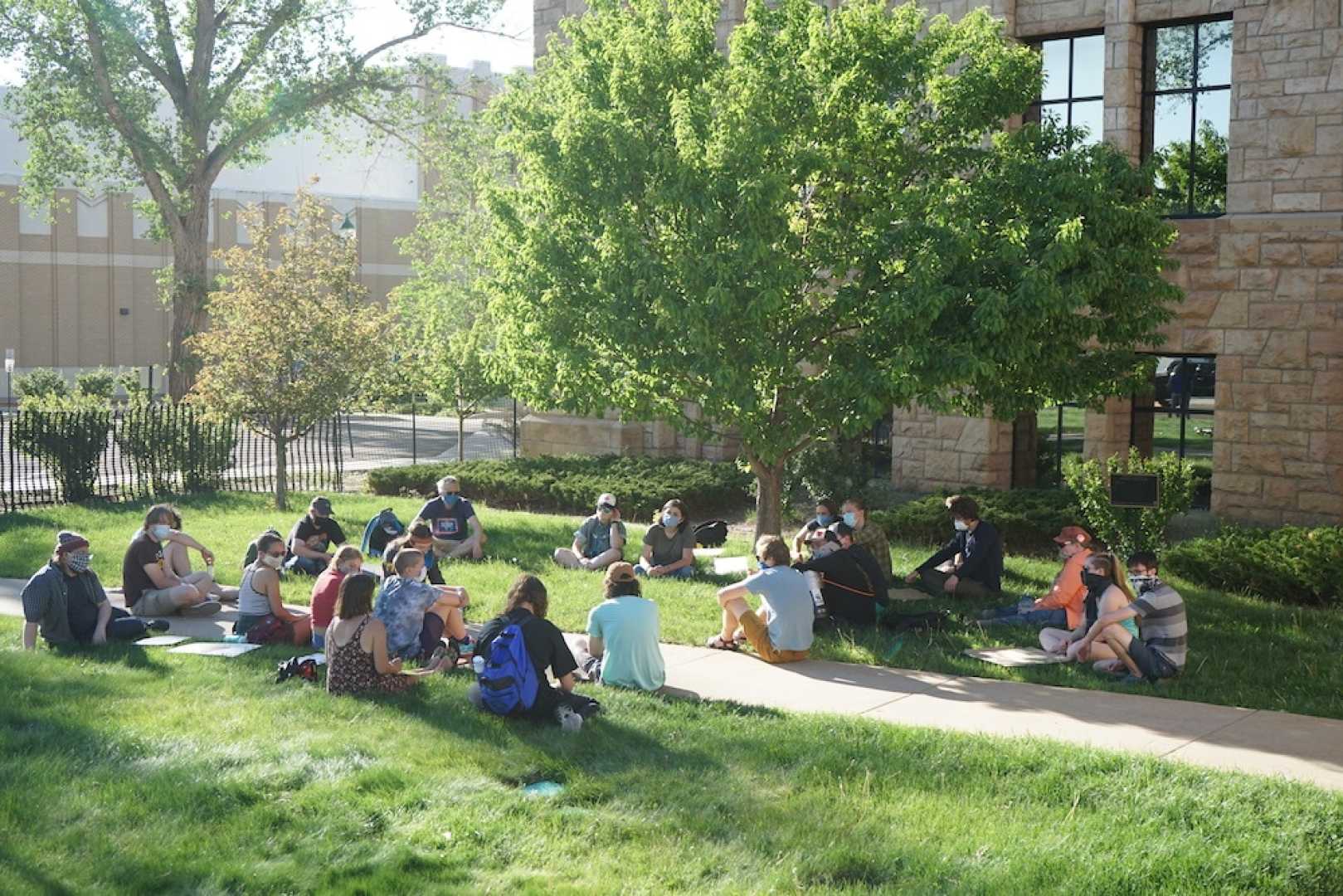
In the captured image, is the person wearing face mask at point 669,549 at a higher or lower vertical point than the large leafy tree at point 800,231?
lower

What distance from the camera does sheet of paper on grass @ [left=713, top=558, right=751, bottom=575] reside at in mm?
15727

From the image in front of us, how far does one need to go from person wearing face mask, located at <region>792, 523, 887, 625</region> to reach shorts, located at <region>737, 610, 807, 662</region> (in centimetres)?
118

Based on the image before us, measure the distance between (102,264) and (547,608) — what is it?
62.7m

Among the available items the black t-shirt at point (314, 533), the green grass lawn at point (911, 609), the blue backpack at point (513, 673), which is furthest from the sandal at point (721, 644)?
the black t-shirt at point (314, 533)

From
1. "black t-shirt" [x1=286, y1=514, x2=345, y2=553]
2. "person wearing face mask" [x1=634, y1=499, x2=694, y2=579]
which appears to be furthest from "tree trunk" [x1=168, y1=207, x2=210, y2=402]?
"person wearing face mask" [x1=634, y1=499, x2=694, y2=579]

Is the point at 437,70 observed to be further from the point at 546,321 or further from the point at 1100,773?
the point at 1100,773

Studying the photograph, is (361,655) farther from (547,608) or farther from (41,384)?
(41,384)

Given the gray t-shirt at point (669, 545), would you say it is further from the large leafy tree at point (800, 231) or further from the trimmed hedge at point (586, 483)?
the trimmed hedge at point (586, 483)

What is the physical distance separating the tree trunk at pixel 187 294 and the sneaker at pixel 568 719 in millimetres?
27137

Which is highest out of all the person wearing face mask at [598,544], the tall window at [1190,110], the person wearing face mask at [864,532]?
the tall window at [1190,110]

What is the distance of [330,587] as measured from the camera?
428 inches

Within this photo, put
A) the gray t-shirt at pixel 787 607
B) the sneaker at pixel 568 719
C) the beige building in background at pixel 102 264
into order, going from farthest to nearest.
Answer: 1. the beige building in background at pixel 102 264
2. the gray t-shirt at pixel 787 607
3. the sneaker at pixel 568 719

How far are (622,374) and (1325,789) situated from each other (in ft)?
29.9

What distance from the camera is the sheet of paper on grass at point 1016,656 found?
11.3 metres
